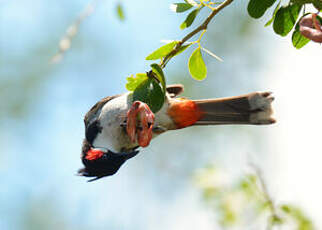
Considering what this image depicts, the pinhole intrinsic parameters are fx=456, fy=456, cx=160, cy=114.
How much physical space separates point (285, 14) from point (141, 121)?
877 millimetres

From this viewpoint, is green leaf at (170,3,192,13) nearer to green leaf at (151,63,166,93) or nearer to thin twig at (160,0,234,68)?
thin twig at (160,0,234,68)

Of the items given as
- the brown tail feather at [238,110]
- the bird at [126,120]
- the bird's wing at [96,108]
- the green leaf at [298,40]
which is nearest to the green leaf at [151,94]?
the green leaf at [298,40]

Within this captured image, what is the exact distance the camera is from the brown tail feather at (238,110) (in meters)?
3.46

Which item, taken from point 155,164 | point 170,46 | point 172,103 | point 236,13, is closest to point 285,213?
point 172,103

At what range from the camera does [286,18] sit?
84.0 inches

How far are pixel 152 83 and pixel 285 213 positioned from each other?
168 cm

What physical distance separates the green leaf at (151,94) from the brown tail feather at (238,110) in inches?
53.6

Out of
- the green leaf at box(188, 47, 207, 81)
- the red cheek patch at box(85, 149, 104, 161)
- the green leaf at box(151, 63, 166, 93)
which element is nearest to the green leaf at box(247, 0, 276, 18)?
the green leaf at box(188, 47, 207, 81)

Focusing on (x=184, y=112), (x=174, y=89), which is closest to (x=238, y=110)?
(x=184, y=112)

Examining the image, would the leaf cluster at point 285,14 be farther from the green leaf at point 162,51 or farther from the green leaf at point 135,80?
the green leaf at point 135,80

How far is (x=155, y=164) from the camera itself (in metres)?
9.61

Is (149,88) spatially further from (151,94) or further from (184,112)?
(184,112)

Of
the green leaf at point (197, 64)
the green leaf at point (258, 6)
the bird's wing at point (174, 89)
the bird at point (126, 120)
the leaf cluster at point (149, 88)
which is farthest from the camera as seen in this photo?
the bird's wing at point (174, 89)

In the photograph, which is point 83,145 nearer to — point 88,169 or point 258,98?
point 88,169
